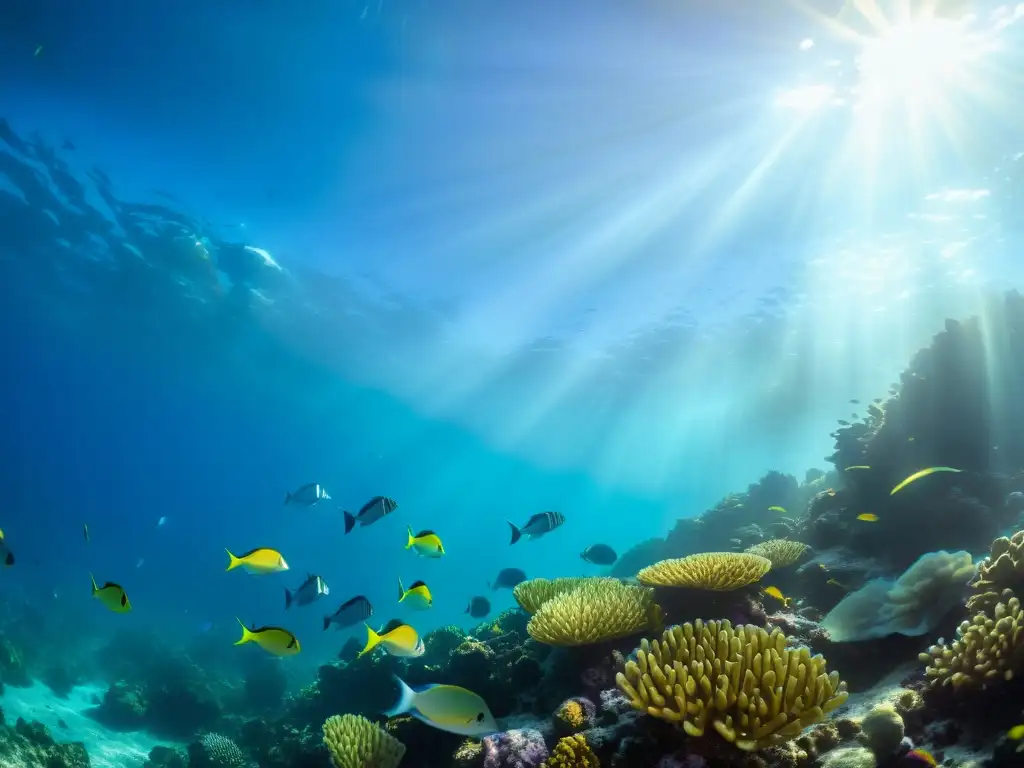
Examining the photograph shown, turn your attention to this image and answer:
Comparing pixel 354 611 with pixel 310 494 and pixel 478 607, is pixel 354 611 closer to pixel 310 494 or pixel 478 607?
pixel 310 494

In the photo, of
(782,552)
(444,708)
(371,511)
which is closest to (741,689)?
(444,708)

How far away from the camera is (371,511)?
6.92 metres

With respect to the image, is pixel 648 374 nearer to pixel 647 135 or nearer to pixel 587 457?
pixel 647 135

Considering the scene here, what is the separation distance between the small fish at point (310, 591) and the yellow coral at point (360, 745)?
193cm

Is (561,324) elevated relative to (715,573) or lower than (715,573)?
elevated

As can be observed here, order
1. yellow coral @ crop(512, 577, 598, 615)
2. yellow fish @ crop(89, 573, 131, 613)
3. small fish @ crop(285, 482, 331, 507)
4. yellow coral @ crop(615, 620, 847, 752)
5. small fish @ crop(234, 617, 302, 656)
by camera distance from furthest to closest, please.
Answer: small fish @ crop(285, 482, 331, 507) < yellow coral @ crop(512, 577, 598, 615) < yellow fish @ crop(89, 573, 131, 613) < small fish @ crop(234, 617, 302, 656) < yellow coral @ crop(615, 620, 847, 752)

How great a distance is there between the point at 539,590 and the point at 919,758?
4030 mm

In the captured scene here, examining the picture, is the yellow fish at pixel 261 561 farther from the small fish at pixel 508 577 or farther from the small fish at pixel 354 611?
the small fish at pixel 508 577

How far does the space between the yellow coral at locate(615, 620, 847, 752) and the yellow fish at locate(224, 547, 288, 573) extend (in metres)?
3.94

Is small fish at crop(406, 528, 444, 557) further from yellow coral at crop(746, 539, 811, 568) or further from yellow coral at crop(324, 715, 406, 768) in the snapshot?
yellow coral at crop(746, 539, 811, 568)

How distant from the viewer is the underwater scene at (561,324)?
457 centimetres

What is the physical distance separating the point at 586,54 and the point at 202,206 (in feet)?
68.8

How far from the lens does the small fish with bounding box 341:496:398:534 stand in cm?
683

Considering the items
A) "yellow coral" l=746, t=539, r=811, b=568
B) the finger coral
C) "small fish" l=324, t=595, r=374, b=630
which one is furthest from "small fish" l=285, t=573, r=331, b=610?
"yellow coral" l=746, t=539, r=811, b=568
